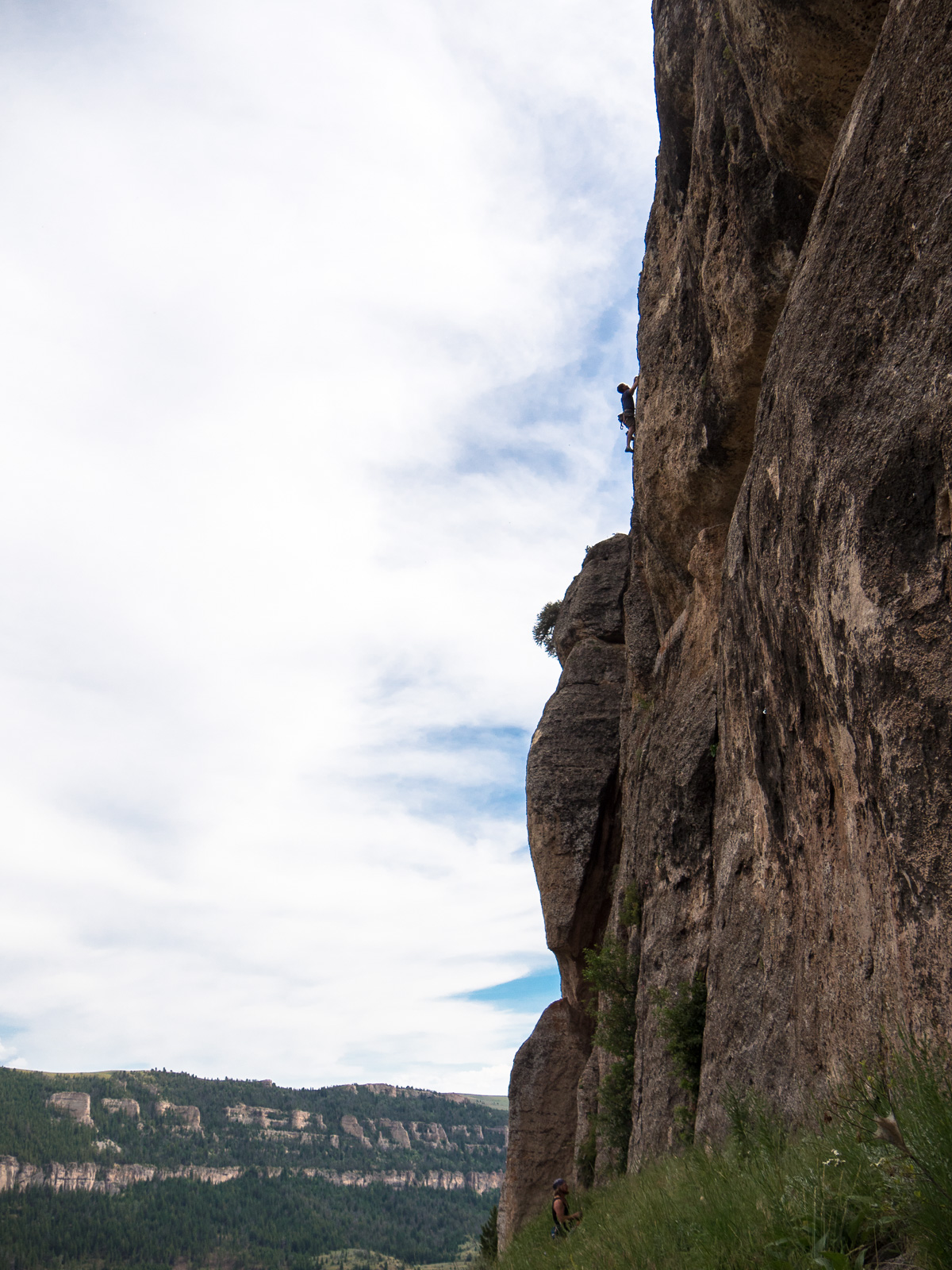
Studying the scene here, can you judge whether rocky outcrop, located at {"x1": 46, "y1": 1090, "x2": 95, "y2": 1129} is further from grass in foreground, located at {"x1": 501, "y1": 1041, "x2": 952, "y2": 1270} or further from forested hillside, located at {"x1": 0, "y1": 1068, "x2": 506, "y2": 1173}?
grass in foreground, located at {"x1": 501, "y1": 1041, "x2": 952, "y2": 1270}

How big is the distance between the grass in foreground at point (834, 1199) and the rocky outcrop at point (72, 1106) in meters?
184

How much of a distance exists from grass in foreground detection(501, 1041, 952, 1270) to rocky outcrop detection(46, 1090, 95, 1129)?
184 metres

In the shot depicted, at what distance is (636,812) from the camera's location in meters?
17.1

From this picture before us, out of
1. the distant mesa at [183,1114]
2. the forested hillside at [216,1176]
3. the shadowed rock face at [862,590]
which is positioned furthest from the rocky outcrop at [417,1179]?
the shadowed rock face at [862,590]

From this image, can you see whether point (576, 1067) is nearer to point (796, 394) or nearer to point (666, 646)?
point (666, 646)

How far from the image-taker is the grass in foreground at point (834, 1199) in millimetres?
3508

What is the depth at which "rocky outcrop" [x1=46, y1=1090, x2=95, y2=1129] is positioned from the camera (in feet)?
506

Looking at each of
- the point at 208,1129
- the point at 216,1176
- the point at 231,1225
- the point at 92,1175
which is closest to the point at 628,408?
the point at 231,1225

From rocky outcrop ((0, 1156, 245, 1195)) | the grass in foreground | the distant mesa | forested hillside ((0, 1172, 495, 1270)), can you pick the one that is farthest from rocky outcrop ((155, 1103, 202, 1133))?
the grass in foreground

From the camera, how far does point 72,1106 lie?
156750 millimetres

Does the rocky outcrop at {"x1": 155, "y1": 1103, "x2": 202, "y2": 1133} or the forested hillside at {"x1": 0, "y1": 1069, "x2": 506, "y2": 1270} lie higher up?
the rocky outcrop at {"x1": 155, "y1": 1103, "x2": 202, "y2": 1133}

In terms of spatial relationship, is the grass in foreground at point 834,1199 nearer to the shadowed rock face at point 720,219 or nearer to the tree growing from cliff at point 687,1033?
the tree growing from cliff at point 687,1033

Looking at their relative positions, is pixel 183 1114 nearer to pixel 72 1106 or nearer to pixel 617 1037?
pixel 72 1106

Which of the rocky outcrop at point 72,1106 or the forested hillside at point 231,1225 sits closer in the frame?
the forested hillside at point 231,1225
